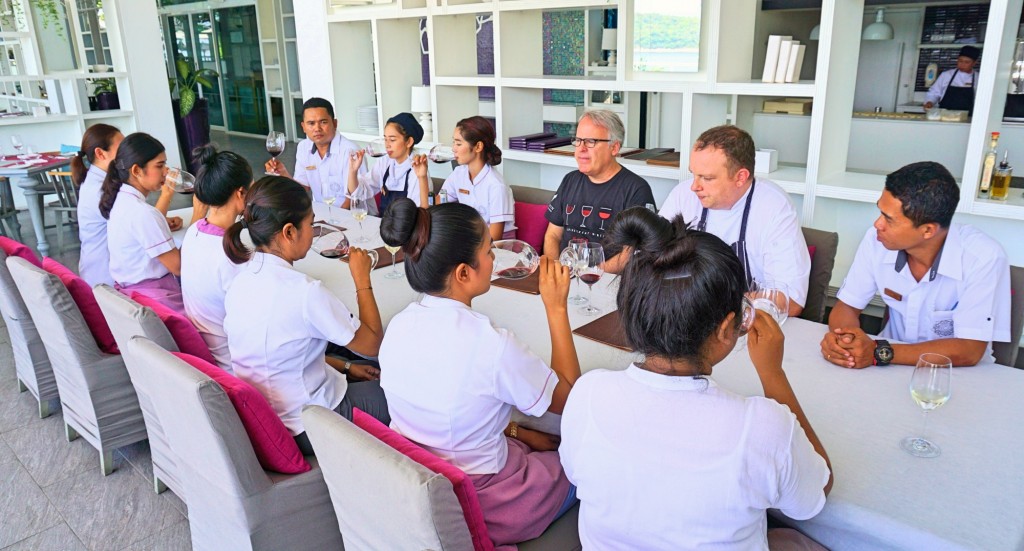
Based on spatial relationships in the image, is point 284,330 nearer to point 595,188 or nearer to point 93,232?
point 595,188

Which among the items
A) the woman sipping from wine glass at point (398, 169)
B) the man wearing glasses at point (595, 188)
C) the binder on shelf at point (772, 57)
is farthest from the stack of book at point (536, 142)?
the binder on shelf at point (772, 57)

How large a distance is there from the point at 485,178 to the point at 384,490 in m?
2.53

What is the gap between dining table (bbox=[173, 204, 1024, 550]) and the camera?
1330mm

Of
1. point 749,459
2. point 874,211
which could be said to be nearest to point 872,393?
point 749,459

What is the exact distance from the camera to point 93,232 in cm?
355

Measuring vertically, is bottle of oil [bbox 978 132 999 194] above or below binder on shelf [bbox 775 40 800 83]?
below

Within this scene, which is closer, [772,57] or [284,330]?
[284,330]

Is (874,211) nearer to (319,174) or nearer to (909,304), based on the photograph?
(909,304)

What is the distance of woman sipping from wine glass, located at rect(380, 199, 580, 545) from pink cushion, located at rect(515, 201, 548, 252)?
1.85m

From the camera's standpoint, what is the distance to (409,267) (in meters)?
1.76

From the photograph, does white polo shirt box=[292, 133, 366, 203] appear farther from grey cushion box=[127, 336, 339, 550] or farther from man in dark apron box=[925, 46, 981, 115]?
man in dark apron box=[925, 46, 981, 115]

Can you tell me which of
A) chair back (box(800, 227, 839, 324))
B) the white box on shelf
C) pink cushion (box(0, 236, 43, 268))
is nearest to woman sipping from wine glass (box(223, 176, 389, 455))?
pink cushion (box(0, 236, 43, 268))

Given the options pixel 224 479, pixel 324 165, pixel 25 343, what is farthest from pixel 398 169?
pixel 224 479

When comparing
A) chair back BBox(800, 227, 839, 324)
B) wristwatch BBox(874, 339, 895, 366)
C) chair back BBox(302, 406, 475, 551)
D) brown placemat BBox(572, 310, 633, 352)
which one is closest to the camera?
chair back BBox(302, 406, 475, 551)
